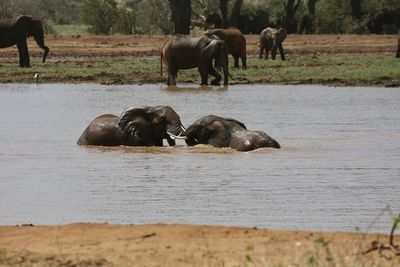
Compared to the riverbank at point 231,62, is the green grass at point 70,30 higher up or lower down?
lower down

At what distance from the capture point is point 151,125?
16109mm

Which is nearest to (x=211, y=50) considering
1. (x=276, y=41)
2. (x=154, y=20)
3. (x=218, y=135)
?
(x=276, y=41)

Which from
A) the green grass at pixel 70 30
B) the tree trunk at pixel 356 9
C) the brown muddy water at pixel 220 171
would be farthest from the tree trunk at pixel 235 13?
the brown muddy water at pixel 220 171

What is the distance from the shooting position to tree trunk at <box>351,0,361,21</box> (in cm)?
5053

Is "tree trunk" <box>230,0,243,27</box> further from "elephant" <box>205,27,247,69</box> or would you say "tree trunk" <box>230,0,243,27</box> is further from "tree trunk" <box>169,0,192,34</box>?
"elephant" <box>205,27,247,69</box>

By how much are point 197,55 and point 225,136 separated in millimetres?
12851

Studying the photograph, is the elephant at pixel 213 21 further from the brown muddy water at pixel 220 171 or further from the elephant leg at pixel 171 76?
the brown muddy water at pixel 220 171

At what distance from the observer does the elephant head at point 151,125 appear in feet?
52.4

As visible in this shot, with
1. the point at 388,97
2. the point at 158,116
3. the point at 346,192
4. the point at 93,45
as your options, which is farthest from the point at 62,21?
the point at 346,192

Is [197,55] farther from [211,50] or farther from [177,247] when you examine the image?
[177,247]

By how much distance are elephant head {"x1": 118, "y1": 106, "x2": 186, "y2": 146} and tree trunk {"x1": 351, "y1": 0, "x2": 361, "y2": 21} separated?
3489cm

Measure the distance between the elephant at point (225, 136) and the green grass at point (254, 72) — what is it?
11.4 meters

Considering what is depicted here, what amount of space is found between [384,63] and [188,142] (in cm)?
1684

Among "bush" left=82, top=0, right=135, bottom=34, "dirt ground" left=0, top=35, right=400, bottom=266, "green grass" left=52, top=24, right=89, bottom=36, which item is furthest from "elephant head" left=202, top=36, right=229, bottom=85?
"green grass" left=52, top=24, right=89, bottom=36
